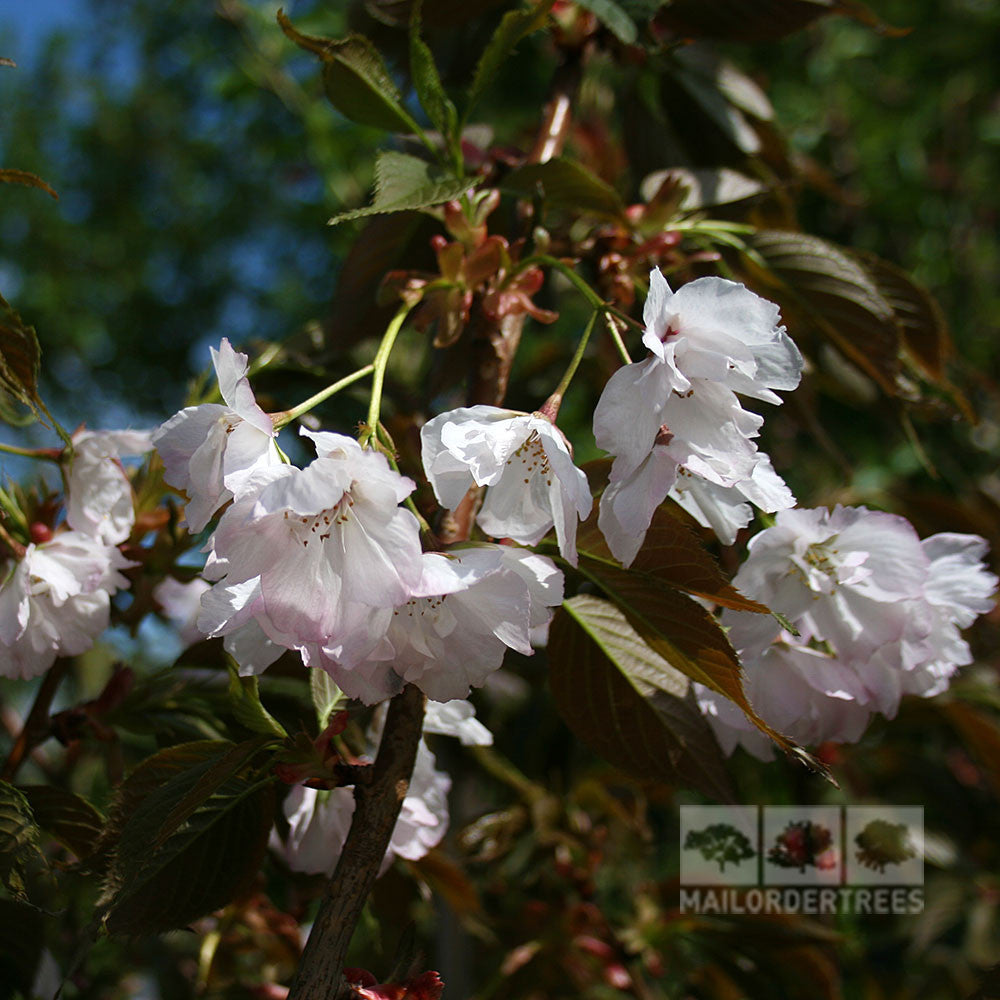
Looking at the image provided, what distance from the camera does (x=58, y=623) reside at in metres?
0.81

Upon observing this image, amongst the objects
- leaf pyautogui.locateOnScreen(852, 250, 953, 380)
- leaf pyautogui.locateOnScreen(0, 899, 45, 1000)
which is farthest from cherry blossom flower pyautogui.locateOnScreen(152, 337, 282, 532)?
leaf pyautogui.locateOnScreen(852, 250, 953, 380)

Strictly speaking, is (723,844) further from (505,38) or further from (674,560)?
(505,38)

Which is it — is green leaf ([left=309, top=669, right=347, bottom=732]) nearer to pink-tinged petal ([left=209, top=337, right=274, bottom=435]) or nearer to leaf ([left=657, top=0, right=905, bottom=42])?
pink-tinged petal ([left=209, top=337, right=274, bottom=435])

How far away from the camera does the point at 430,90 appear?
2.71ft

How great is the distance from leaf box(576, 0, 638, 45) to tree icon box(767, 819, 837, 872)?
2.78 ft

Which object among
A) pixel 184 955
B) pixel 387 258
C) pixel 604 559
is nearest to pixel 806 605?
pixel 604 559

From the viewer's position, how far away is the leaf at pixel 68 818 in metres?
0.75

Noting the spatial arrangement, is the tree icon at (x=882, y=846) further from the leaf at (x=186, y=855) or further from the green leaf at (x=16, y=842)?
the green leaf at (x=16, y=842)

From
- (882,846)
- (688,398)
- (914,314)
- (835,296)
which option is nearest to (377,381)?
(688,398)

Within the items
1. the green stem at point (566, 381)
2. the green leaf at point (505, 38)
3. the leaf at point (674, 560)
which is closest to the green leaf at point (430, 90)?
the green leaf at point (505, 38)

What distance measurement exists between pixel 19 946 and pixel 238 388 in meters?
0.57

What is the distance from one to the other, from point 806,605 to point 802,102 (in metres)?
2.00

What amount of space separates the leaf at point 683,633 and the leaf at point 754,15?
0.74 meters

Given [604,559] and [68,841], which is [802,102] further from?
[68,841]
